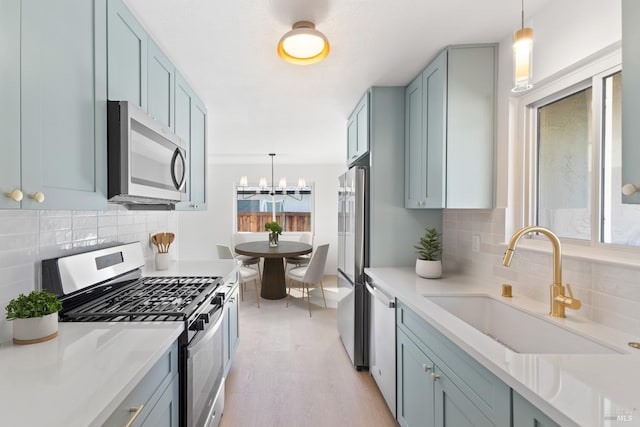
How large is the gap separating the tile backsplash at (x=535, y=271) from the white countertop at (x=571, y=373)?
0.07 meters

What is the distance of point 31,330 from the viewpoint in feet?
3.35

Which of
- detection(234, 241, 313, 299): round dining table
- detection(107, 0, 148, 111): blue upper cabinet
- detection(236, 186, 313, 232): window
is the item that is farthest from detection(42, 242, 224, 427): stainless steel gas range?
detection(236, 186, 313, 232): window

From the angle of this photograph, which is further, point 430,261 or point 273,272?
point 273,272

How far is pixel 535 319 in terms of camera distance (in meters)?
1.35

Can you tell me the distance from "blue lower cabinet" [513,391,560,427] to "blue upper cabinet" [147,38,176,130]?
1950 mm

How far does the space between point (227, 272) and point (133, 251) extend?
639 millimetres

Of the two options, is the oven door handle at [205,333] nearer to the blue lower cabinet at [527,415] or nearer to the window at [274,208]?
the blue lower cabinet at [527,415]

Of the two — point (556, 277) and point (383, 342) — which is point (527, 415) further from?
point (383, 342)

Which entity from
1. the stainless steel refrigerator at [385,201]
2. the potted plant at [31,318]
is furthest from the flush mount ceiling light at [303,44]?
the potted plant at [31,318]

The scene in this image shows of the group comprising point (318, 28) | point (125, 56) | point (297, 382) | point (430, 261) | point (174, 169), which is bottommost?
point (297, 382)

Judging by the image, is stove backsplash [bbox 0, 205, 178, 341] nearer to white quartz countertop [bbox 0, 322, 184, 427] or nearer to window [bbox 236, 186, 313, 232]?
white quartz countertop [bbox 0, 322, 184, 427]

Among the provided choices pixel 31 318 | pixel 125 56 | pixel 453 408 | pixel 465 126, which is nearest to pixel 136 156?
pixel 125 56

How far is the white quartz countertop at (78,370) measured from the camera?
685 mm

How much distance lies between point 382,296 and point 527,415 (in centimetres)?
121
